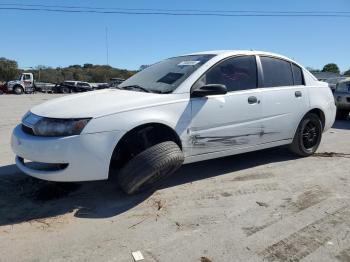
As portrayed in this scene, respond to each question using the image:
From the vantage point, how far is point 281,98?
5469mm

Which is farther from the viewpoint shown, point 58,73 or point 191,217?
point 58,73

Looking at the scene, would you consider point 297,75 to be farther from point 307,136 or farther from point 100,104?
point 100,104

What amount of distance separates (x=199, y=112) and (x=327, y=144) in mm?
3761

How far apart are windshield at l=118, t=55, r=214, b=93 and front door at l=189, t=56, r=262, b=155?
0.69 ft

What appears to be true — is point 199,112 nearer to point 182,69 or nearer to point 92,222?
point 182,69

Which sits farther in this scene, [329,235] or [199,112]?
[199,112]

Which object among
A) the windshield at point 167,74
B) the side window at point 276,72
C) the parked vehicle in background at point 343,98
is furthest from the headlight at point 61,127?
the parked vehicle in background at point 343,98

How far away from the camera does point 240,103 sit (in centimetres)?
493

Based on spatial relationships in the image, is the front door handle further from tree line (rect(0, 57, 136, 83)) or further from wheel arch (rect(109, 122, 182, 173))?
tree line (rect(0, 57, 136, 83))

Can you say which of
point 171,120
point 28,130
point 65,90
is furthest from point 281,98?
point 65,90

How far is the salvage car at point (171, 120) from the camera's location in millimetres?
3885

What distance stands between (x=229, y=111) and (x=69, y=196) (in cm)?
210

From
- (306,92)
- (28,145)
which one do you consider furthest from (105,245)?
(306,92)

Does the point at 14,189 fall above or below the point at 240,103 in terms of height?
below
